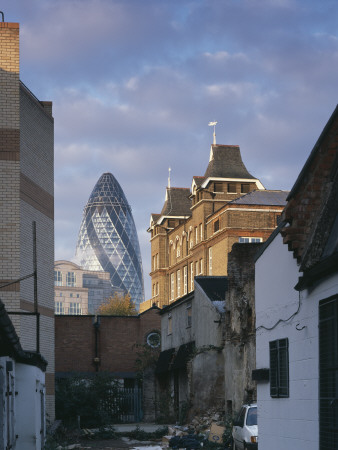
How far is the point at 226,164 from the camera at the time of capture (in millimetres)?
76000

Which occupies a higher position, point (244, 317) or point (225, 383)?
point (244, 317)

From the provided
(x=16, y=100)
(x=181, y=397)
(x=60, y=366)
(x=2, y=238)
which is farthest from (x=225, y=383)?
(x=60, y=366)

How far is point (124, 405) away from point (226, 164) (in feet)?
114

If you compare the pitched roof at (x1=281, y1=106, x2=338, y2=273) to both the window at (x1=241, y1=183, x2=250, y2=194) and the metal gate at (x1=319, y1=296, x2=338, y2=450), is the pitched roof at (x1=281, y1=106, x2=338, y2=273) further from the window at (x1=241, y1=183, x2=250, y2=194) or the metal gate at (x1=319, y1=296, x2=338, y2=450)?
the window at (x1=241, y1=183, x2=250, y2=194)

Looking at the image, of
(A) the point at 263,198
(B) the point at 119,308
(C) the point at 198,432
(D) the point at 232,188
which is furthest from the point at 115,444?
(B) the point at 119,308

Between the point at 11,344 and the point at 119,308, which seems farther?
the point at 119,308

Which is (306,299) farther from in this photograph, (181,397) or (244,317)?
(181,397)

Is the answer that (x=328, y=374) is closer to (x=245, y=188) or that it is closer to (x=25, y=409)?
(x=25, y=409)

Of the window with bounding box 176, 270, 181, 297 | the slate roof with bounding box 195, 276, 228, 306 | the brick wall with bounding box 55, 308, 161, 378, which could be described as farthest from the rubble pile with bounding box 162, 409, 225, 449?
the window with bounding box 176, 270, 181, 297

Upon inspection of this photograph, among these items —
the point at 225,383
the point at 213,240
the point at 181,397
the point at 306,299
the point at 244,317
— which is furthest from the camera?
the point at 213,240

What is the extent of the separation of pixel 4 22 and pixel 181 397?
73.3 ft

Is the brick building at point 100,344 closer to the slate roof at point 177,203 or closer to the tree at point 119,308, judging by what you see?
the slate roof at point 177,203

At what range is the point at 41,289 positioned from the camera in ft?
94.3

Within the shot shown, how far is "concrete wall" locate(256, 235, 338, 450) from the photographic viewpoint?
1064cm
